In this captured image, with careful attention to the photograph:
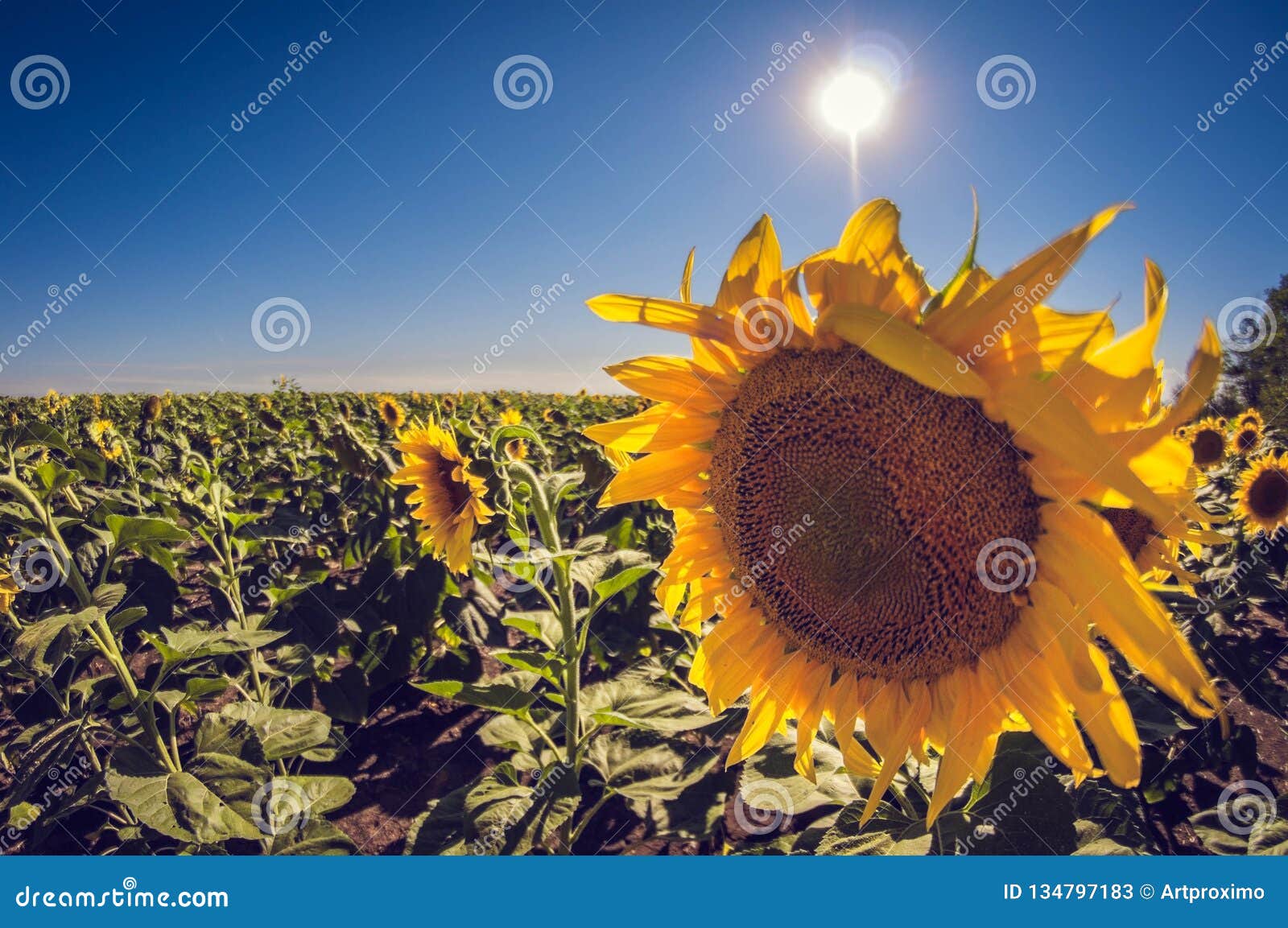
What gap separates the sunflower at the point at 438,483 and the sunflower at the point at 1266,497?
6073mm

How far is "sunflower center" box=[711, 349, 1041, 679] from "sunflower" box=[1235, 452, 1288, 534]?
18.9 feet

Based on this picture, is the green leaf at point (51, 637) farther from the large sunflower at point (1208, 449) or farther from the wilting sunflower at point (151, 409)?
the wilting sunflower at point (151, 409)

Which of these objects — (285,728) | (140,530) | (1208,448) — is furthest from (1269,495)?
(140,530)

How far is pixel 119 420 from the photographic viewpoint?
1897 cm

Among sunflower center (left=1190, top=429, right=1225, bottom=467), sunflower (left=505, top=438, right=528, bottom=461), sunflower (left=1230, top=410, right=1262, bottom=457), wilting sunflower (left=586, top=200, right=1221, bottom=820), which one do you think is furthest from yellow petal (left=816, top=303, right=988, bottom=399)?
sunflower (left=1230, top=410, right=1262, bottom=457)

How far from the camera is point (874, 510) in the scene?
1.20m

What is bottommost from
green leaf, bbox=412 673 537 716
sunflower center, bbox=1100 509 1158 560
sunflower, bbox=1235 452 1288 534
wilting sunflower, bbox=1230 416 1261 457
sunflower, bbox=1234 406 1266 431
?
green leaf, bbox=412 673 537 716

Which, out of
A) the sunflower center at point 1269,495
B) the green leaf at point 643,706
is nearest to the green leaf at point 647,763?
the green leaf at point 643,706

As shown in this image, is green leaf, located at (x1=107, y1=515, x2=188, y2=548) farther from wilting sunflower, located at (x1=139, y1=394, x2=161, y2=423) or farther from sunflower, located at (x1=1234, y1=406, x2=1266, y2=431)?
sunflower, located at (x1=1234, y1=406, x2=1266, y2=431)

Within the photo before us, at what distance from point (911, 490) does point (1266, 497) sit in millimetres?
6332

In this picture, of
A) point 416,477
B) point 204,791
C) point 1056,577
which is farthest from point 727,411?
point 416,477

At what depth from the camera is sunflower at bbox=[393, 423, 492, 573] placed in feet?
12.5

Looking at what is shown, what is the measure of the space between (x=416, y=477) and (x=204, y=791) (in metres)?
1.97

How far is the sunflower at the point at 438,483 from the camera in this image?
3824mm
